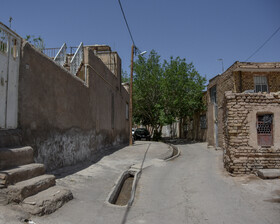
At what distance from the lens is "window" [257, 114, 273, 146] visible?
→ 8539 millimetres

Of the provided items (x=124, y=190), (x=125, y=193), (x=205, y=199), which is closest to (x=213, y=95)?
(x=124, y=190)

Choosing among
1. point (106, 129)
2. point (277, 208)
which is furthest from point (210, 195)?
point (106, 129)

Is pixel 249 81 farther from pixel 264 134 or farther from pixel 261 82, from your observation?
pixel 264 134

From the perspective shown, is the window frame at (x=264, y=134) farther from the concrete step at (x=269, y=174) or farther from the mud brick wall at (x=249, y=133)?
the concrete step at (x=269, y=174)

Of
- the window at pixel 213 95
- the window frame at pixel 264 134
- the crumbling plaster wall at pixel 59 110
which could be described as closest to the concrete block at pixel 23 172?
the crumbling plaster wall at pixel 59 110

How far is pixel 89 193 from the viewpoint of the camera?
5.86m

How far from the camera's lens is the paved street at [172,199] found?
183 inches

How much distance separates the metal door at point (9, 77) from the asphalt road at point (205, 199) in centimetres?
325

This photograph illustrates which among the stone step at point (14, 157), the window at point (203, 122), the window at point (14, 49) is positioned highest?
the window at point (14, 49)

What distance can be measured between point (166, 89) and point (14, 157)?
66.4ft

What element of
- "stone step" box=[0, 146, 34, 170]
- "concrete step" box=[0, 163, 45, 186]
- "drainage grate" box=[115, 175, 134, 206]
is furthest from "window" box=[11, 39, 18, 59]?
"drainage grate" box=[115, 175, 134, 206]

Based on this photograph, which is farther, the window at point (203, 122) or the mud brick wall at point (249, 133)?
the window at point (203, 122)

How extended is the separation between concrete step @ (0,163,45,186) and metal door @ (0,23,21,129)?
1158 mm

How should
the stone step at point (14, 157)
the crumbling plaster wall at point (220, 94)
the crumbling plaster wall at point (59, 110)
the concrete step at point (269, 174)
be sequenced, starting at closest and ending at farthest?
the stone step at point (14, 157) → the crumbling plaster wall at point (59, 110) → the concrete step at point (269, 174) → the crumbling plaster wall at point (220, 94)
